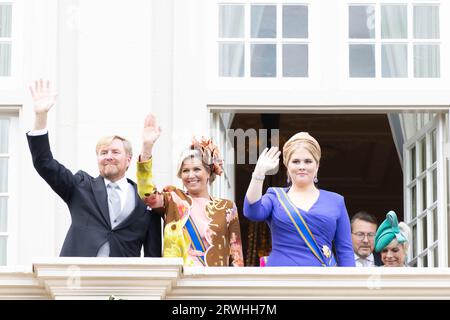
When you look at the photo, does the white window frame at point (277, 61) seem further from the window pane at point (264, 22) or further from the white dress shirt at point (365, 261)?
the white dress shirt at point (365, 261)

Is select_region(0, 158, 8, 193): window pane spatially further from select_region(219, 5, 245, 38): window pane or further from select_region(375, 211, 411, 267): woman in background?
select_region(375, 211, 411, 267): woman in background

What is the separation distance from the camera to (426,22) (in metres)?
13.6

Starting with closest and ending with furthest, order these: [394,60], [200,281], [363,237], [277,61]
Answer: [200,281]
[363,237]
[277,61]
[394,60]

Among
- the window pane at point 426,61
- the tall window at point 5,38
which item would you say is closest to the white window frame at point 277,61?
the window pane at point 426,61

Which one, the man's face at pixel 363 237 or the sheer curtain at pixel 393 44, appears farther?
the sheer curtain at pixel 393 44

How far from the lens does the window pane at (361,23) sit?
13.5 metres

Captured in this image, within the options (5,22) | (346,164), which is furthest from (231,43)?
(346,164)

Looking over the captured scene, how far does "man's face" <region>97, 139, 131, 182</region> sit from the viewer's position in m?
11.2

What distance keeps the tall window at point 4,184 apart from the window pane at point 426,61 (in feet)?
11.4

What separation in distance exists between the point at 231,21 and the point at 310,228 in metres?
3.19

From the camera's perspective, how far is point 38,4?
13.5 m

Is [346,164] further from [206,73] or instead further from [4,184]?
[4,184]

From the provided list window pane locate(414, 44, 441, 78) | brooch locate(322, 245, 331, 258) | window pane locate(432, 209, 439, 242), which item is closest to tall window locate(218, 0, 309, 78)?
window pane locate(414, 44, 441, 78)
